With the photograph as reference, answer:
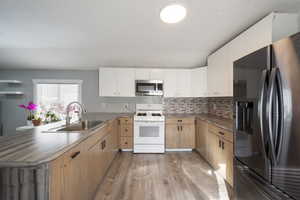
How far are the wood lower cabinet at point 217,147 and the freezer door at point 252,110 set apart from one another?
0.59 m

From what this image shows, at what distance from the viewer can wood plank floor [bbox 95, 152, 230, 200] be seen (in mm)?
1848

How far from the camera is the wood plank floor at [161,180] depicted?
6.06ft

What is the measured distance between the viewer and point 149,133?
331cm

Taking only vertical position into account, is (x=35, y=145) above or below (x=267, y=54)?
below

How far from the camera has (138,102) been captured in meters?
3.96

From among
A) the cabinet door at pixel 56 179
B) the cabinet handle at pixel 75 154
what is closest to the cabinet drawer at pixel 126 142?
the cabinet handle at pixel 75 154

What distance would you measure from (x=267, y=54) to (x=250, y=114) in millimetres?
511

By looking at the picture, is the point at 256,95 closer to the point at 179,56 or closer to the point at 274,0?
the point at 274,0

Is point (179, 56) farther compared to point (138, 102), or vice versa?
point (138, 102)

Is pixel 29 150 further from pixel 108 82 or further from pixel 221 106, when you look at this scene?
pixel 221 106

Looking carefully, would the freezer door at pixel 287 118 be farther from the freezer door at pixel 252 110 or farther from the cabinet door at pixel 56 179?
the cabinet door at pixel 56 179

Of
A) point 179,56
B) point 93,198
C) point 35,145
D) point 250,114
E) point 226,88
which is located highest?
point 179,56

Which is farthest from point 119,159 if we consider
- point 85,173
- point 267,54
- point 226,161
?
point 267,54

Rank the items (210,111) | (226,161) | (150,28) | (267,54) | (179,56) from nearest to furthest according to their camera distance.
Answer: (267,54) < (226,161) < (150,28) < (179,56) < (210,111)
